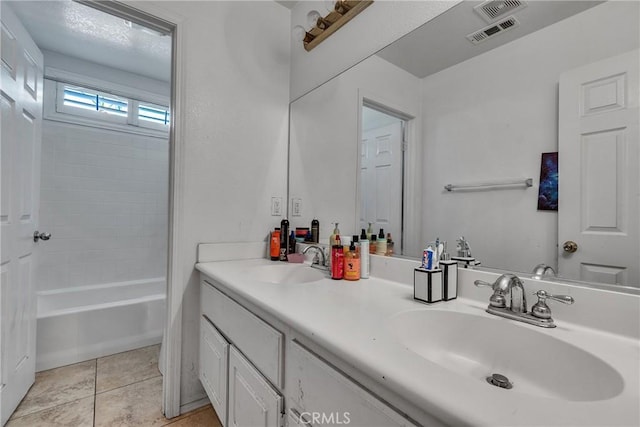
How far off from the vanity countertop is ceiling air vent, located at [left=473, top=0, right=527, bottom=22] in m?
0.91

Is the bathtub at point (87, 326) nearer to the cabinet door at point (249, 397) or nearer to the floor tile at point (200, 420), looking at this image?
the floor tile at point (200, 420)

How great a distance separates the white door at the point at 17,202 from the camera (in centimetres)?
137

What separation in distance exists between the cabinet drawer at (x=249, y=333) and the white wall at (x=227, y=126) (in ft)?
1.21


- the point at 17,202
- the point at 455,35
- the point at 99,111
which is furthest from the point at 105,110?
the point at 455,35

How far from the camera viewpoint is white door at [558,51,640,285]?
68cm

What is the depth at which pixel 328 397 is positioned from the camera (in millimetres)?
639

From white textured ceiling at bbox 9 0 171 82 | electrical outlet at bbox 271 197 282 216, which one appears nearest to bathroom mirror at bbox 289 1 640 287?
electrical outlet at bbox 271 197 282 216

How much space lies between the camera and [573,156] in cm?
77

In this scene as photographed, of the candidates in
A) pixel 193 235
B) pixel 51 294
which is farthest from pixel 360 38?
pixel 51 294

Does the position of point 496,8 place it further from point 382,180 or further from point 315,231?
point 315,231

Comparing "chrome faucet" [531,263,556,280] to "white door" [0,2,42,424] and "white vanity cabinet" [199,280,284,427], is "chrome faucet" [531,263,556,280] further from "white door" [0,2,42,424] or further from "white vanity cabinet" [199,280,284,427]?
"white door" [0,2,42,424]

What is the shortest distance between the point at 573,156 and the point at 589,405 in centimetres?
62

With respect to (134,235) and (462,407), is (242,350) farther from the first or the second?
(134,235)

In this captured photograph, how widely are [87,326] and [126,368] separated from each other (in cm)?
42
